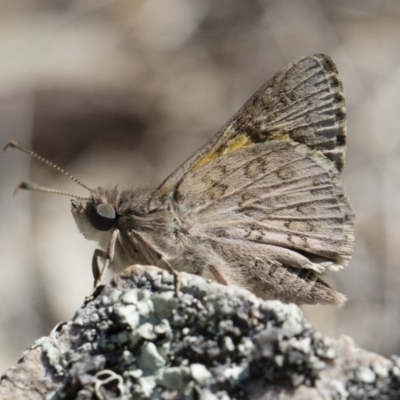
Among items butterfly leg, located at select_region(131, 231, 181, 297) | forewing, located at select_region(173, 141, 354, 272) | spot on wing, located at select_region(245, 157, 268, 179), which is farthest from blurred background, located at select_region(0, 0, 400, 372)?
butterfly leg, located at select_region(131, 231, 181, 297)

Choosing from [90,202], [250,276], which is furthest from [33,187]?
[250,276]

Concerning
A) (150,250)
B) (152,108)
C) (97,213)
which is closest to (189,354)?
(150,250)

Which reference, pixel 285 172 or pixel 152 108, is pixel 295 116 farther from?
pixel 152 108

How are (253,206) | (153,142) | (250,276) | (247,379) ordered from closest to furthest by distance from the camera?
(247,379) → (250,276) → (253,206) → (153,142)

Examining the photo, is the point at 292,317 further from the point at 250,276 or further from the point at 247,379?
the point at 250,276

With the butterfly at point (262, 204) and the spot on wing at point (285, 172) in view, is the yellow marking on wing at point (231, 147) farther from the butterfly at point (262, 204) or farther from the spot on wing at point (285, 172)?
the spot on wing at point (285, 172)
